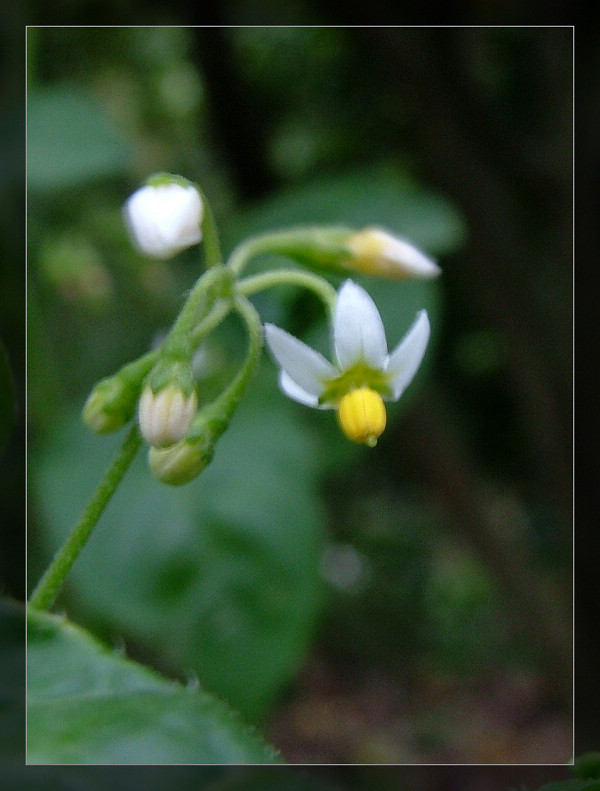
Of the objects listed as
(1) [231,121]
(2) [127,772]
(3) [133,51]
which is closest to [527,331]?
(1) [231,121]

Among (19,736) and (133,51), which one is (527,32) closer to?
(133,51)

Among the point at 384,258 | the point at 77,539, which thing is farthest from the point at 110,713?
the point at 384,258
